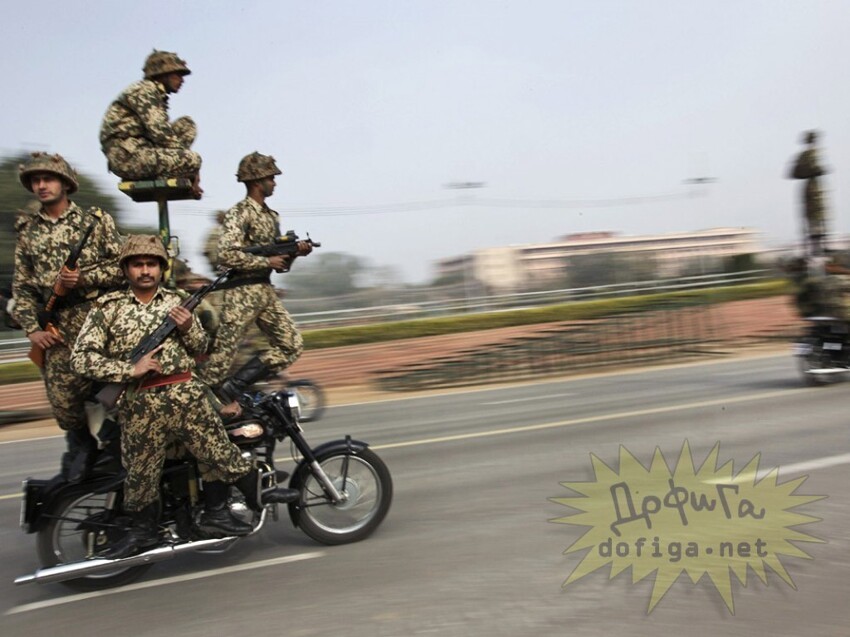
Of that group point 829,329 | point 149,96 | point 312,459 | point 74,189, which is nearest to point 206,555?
point 312,459

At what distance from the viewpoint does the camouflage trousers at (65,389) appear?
5031mm

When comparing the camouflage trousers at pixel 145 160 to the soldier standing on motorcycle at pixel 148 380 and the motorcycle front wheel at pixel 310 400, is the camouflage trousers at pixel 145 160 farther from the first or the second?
the motorcycle front wheel at pixel 310 400

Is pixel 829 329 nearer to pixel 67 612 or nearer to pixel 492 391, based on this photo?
pixel 492 391

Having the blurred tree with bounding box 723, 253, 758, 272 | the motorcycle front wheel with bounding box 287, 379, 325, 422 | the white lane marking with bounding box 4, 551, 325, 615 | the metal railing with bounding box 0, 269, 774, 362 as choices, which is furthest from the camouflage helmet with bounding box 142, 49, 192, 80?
the blurred tree with bounding box 723, 253, 758, 272

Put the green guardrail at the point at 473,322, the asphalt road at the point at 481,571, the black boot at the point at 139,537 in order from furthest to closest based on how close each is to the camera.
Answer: the green guardrail at the point at 473,322 < the black boot at the point at 139,537 < the asphalt road at the point at 481,571

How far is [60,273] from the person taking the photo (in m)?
5.04

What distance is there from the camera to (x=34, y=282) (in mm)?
5180

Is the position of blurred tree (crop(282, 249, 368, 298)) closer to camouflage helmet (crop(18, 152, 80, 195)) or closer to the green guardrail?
the green guardrail

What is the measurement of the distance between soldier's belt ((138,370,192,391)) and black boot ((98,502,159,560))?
67 cm

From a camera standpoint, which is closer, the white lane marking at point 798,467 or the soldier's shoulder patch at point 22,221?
the soldier's shoulder patch at point 22,221

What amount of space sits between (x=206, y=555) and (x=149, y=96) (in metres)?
2.79

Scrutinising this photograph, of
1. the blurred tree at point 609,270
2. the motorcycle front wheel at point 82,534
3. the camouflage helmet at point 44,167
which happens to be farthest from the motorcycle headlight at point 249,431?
the blurred tree at point 609,270

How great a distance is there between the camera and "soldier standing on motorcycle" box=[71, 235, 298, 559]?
14.7ft

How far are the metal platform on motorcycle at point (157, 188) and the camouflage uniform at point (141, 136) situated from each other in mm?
40
